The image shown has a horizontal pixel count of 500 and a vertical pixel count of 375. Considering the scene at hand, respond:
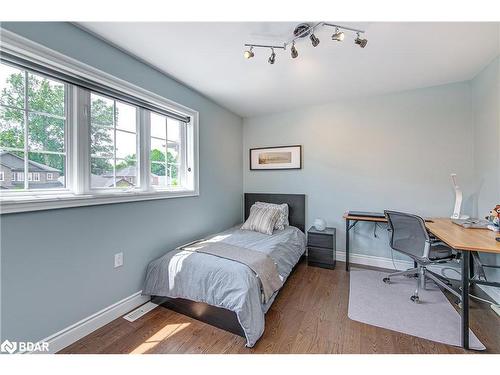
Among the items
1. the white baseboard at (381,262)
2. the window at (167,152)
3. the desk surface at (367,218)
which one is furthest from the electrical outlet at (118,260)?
the white baseboard at (381,262)

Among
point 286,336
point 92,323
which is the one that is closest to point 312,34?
point 286,336

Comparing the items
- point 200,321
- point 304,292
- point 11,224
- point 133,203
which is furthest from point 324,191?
point 11,224

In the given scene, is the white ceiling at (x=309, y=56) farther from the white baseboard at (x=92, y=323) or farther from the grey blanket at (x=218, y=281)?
the white baseboard at (x=92, y=323)

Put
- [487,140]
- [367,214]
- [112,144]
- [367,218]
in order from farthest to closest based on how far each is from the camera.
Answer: [367,214]
[367,218]
[487,140]
[112,144]

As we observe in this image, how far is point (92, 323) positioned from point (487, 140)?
4.08 metres

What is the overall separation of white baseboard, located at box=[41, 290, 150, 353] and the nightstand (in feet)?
6.96

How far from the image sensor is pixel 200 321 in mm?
1762

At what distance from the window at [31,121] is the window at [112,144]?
20 cm

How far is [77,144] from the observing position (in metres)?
1.56

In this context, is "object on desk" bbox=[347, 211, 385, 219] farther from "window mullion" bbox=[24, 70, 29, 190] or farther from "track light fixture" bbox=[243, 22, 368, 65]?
"window mullion" bbox=[24, 70, 29, 190]

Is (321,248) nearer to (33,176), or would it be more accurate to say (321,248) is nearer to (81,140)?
(81,140)
